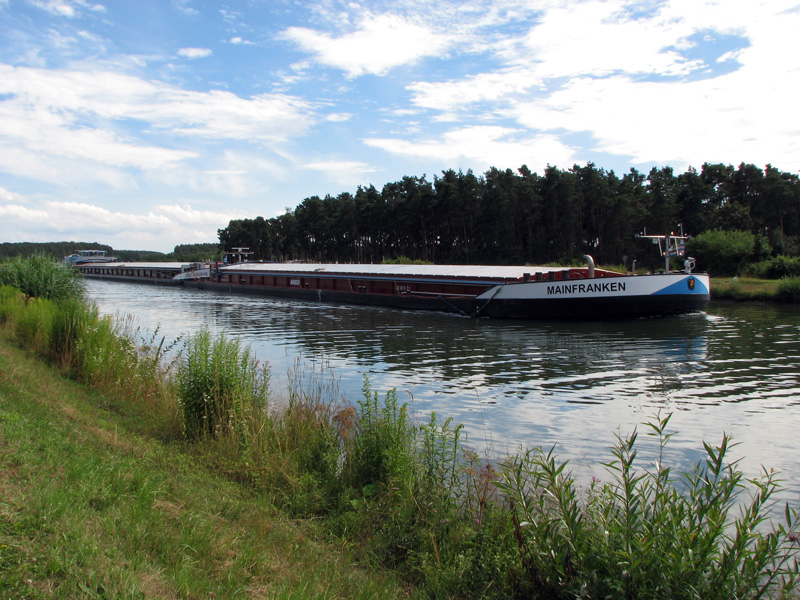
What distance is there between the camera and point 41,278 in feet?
61.2

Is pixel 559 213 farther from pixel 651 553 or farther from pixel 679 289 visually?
pixel 651 553

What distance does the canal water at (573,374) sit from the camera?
27.4ft

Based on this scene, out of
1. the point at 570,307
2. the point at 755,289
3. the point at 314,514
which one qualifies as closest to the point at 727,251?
the point at 755,289

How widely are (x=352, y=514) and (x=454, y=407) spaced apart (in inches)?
196

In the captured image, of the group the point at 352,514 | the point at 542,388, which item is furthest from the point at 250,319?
the point at 352,514

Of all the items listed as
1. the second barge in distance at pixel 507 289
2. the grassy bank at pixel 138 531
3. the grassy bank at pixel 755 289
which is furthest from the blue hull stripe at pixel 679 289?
the grassy bank at pixel 138 531

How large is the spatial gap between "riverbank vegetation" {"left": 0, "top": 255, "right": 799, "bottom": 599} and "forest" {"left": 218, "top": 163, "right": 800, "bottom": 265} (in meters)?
44.1

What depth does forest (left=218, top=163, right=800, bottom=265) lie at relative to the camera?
53938 millimetres

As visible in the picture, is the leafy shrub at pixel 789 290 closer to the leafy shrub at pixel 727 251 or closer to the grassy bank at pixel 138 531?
the leafy shrub at pixel 727 251

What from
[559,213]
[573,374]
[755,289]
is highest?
[559,213]

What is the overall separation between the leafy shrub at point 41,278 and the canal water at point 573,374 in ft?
12.0

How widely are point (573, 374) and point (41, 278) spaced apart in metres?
16.6

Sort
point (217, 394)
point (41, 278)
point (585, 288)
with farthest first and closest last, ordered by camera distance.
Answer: point (585, 288)
point (41, 278)
point (217, 394)

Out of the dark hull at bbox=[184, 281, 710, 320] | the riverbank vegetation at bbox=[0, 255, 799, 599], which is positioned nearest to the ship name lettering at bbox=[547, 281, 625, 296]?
the dark hull at bbox=[184, 281, 710, 320]
